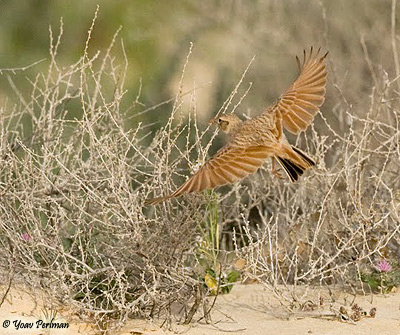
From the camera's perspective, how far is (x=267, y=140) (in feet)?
16.9

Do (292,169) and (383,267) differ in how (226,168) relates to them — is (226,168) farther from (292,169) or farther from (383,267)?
(383,267)

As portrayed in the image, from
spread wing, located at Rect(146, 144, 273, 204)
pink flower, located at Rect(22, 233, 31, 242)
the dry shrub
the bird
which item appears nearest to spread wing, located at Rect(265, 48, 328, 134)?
the bird

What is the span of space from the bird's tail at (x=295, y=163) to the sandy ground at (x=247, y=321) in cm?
78

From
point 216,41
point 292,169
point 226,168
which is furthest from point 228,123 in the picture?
point 216,41

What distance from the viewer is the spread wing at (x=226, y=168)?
466 cm

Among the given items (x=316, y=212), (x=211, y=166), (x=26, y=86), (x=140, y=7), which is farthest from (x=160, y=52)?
(x=211, y=166)

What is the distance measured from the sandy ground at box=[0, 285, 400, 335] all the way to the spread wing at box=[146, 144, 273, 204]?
0.89 meters

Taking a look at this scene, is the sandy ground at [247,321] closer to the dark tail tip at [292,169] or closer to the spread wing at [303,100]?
the dark tail tip at [292,169]

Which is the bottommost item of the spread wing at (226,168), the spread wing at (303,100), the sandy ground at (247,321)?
the sandy ground at (247,321)

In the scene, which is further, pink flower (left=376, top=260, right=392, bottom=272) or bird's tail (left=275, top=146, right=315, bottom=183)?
pink flower (left=376, top=260, right=392, bottom=272)

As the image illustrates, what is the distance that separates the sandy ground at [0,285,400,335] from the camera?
527cm

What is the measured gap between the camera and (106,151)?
5.29 m

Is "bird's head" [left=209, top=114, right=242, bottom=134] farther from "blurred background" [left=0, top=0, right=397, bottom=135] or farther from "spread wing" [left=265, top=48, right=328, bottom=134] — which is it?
"blurred background" [left=0, top=0, right=397, bottom=135]

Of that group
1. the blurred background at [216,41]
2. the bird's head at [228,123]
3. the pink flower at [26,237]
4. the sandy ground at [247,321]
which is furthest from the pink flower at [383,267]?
the pink flower at [26,237]
